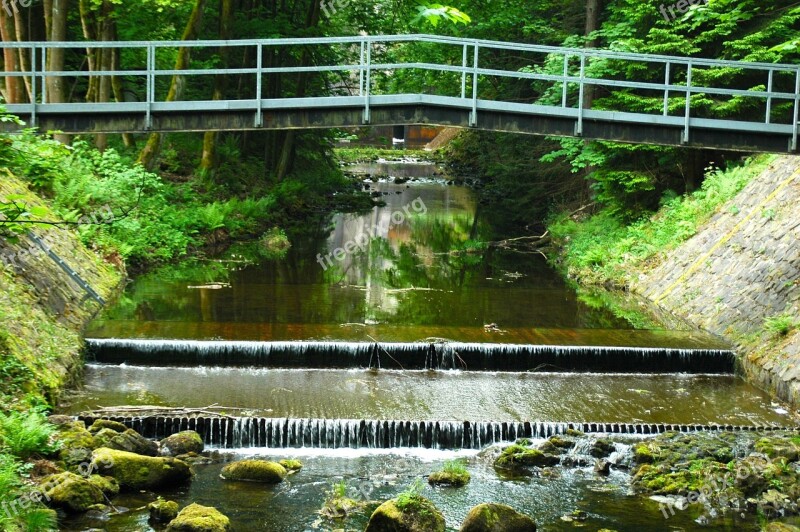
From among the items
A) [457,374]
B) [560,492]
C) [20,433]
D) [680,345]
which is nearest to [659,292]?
[680,345]

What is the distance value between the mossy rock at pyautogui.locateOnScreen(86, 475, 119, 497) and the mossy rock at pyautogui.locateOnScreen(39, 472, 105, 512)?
150 millimetres

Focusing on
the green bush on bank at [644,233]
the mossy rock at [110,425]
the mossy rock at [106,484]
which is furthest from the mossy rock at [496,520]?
the green bush on bank at [644,233]

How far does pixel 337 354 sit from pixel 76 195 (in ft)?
27.5

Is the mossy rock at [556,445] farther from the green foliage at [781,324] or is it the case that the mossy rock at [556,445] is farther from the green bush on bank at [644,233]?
the green bush on bank at [644,233]

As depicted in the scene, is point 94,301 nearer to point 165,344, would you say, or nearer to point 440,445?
point 165,344

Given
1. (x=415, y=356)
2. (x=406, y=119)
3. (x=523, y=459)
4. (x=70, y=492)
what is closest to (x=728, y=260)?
(x=415, y=356)

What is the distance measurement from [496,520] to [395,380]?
18.7 ft

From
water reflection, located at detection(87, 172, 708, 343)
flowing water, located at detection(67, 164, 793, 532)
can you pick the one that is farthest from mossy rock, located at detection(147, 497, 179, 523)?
water reflection, located at detection(87, 172, 708, 343)

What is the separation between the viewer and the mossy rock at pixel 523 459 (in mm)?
12688

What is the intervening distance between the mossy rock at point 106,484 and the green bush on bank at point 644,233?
610 inches

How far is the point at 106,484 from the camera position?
11164 millimetres

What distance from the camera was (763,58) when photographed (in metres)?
22.2

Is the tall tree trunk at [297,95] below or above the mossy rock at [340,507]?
above

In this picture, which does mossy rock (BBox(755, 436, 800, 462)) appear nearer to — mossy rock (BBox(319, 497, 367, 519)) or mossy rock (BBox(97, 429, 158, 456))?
mossy rock (BBox(319, 497, 367, 519))
